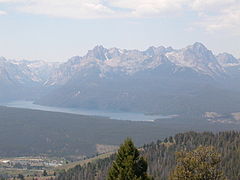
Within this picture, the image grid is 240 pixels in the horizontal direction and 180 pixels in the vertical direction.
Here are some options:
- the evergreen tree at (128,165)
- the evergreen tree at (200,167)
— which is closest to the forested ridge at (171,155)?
the evergreen tree at (200,167)

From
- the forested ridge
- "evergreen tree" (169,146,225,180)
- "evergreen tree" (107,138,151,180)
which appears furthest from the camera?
the forested ridge

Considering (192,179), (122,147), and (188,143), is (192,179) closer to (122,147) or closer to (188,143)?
(122,147)

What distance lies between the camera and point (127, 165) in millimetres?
40156

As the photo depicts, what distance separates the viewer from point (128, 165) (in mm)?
40125

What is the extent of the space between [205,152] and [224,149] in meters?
117

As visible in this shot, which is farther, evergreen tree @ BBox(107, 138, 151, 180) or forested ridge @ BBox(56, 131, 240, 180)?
forested ridge @ BBox(56, 131, 240, 180)

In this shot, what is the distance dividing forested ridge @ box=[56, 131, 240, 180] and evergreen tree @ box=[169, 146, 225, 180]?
9025 cm

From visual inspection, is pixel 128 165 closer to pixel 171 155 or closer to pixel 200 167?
pixel 200 167

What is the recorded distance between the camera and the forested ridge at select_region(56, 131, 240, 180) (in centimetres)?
14525

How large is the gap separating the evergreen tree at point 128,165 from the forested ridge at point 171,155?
95.6 metres

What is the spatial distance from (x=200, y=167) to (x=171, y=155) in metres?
128

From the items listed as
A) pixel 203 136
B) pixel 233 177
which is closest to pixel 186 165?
pixel 233 177

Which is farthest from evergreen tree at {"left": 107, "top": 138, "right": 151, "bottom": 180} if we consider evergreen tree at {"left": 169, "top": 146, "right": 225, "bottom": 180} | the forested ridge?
the forested ridge

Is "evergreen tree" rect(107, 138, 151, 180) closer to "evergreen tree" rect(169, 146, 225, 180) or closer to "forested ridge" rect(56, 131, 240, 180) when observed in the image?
"evergreen tree" rect(169, 146, 225, 180)
